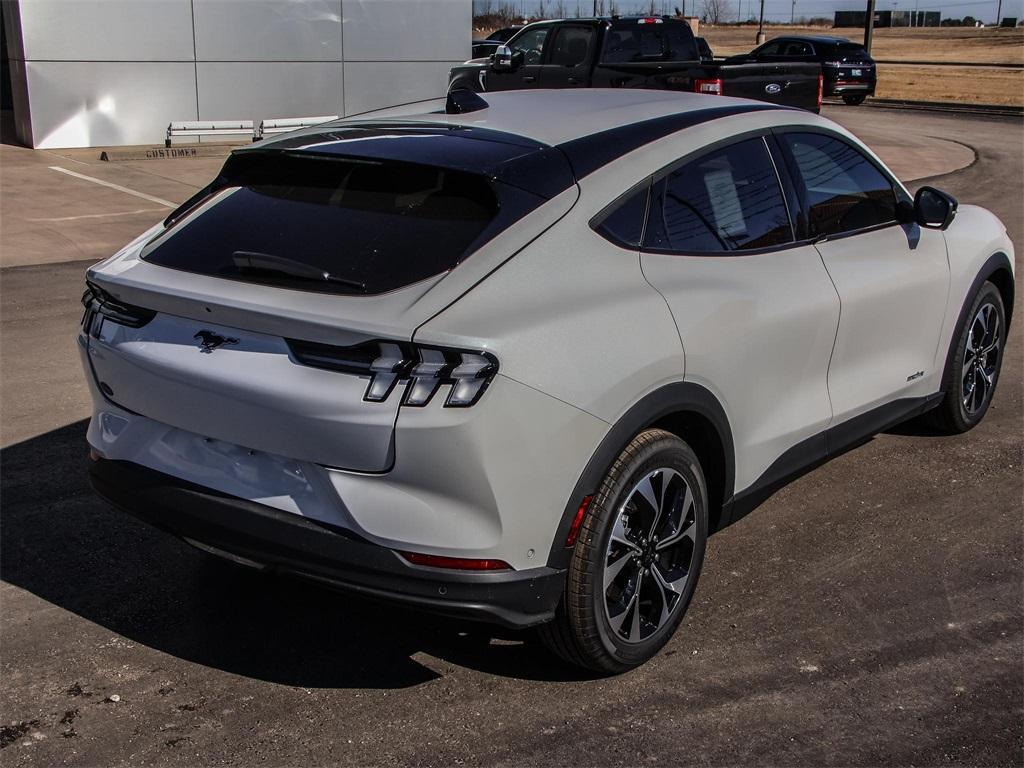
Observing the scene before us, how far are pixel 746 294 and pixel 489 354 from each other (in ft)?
4.24

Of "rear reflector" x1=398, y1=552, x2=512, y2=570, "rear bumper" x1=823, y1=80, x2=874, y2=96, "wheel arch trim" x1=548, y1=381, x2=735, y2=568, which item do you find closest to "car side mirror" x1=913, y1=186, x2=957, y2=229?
"wheel arch trim" x1=548, y1=381, x2=735, y2=568

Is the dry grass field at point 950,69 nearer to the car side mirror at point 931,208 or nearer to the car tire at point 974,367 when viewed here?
the car tire at point 974,367

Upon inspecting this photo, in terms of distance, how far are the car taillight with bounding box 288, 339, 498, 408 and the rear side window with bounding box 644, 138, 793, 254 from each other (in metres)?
0.95

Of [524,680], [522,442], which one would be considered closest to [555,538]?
[522,442]

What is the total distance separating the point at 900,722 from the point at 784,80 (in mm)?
12595

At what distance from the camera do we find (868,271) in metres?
4.69

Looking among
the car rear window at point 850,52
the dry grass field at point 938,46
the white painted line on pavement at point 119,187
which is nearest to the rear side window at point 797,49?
the car rear window at point 850,52

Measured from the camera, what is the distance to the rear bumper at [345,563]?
3.16 meters

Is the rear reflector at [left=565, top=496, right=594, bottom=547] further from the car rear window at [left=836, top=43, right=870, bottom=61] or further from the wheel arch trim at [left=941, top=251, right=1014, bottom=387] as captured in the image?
the car rear window at [left=836, top=43, right=870, bottom=61]

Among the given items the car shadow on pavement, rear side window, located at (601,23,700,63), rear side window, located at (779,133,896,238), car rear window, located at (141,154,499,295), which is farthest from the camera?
rear side window, located at (601,23,700,63)

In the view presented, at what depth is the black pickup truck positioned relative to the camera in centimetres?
1498

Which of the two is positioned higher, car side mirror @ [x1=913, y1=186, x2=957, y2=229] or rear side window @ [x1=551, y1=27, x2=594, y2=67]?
rear side window @ [x1=551, y1=27, x2=594, y2=67]

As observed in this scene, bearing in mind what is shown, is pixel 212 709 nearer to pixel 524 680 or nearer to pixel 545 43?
pixel 524 680

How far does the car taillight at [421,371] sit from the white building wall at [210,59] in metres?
17.2
